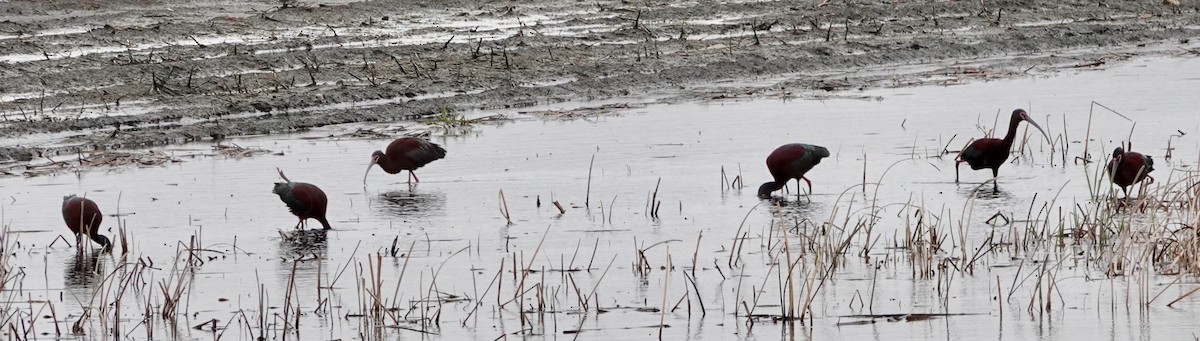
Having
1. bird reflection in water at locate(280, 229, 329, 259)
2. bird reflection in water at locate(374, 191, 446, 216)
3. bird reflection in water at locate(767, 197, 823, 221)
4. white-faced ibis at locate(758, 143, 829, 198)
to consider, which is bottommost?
bird reflection in water at locate(280, 229, 329, 259)

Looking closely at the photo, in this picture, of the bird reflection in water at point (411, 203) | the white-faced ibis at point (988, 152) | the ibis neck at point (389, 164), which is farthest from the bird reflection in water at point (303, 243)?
the white-faced ibis at point (988, 152)

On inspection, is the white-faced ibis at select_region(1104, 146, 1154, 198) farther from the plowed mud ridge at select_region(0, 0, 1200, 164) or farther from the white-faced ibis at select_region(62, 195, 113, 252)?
the plowed mud ridge at select_region(0, 0, 1200, 164)

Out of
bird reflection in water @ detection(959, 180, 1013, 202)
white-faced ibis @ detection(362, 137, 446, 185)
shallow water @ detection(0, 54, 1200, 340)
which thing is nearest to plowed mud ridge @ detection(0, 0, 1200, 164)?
shallow water @ detection(0, 54, 1200, 340)

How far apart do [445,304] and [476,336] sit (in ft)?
1.91

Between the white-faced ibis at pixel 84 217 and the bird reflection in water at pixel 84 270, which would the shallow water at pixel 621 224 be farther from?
the white-faced ibis at pixel 84 217

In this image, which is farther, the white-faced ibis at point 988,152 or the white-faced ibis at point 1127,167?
the white-faced ibis at point 988,152

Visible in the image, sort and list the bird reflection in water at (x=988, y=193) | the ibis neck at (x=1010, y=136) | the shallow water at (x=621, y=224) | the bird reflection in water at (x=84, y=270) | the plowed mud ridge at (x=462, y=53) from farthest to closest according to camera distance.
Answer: the plowed mud ridge at (x=462, y=53) → the ibis neck at (x=1010, y=136) → the bird reflection in water at (x=988, y=193) → the bird reflection in water at (x=84, y=270) → the shallow water at (x=621, y=224)

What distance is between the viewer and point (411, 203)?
1058 centimetres

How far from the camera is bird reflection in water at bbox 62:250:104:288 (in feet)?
26.3

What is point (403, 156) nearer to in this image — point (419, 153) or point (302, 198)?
point (419, 153)

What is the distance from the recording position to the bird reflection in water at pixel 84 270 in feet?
26.3

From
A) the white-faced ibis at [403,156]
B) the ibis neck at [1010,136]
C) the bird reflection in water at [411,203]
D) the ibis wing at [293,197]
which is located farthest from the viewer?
the white-faced ibis at [403,156]

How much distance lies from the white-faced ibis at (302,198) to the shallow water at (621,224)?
0.14 metres

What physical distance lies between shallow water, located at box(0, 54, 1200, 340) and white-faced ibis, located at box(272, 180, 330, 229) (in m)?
0.14
